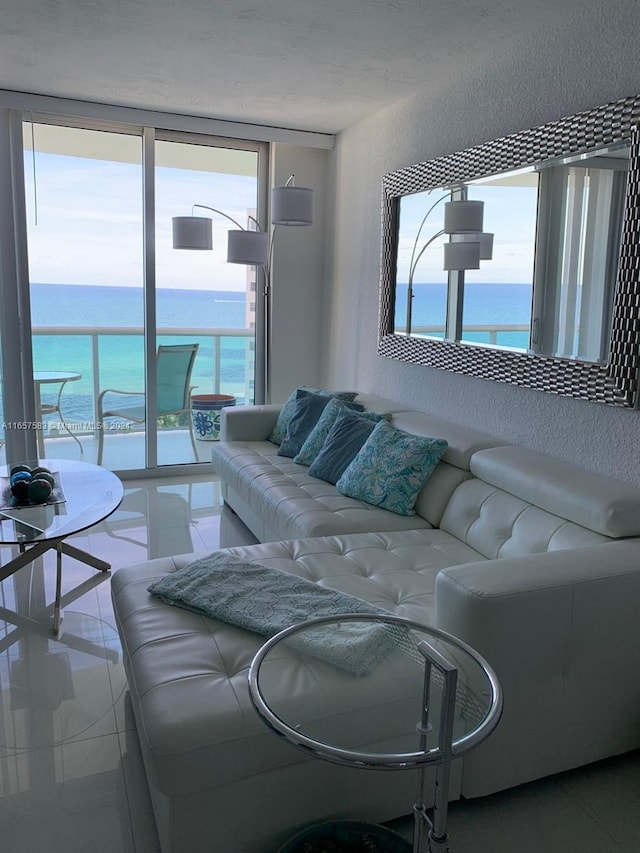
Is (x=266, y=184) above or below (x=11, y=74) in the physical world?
below

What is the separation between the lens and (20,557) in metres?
3.17

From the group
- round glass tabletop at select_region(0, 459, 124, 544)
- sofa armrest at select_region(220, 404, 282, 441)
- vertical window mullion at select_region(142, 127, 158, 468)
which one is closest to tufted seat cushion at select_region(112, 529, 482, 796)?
round glass tabletop at select_region(0, 459, 124, 544)

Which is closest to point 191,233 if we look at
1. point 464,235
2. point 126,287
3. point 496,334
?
point 126,287

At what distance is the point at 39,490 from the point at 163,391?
211 centimetres

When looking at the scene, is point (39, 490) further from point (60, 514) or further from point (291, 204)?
point (291, 204)

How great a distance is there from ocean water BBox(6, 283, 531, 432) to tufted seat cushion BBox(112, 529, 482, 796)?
2.86 metres

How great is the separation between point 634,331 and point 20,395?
381cm

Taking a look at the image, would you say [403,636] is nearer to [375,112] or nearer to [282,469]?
[282,469]

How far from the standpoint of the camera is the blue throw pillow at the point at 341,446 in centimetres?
349

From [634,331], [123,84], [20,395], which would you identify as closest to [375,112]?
[123,84]

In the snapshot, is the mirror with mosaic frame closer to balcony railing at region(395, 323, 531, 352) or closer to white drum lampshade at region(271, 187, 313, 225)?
balcony railing at region(395, 323, 531, 352)

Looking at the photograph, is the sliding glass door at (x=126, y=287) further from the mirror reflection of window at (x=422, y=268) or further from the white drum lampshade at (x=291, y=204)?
the mirror reflection of window at (x=422, y=268)

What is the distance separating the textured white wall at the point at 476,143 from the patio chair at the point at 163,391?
108 centimetres

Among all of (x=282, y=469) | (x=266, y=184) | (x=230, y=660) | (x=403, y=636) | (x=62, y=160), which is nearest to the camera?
(x=403, y=636)
